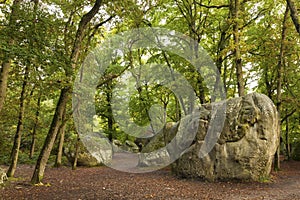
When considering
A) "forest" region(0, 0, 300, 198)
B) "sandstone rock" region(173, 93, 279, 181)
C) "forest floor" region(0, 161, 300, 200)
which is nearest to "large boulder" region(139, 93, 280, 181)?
"sandstone rock" region(173, 93, 279, 181)

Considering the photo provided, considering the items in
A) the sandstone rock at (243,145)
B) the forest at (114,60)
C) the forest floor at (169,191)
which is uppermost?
the forest at (114,60)

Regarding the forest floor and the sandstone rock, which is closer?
the forest floor

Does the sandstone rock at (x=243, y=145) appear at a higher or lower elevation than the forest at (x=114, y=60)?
lower

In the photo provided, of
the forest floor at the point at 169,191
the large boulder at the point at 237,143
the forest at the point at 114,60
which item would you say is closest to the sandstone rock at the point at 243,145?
the large boulder at the point at 237,143

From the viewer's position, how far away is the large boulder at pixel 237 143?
32.2ft

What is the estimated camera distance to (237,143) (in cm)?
1000

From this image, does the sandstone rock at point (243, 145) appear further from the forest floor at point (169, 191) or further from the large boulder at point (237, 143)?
the forest floor at point (169, 191)

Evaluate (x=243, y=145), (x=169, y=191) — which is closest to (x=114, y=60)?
(x=243, y=145)

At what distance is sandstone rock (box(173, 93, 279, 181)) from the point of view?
979 centimetres

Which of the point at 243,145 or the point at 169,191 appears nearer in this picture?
the point at 169,191

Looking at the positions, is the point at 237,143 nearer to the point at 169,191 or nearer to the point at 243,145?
the point at 243,145

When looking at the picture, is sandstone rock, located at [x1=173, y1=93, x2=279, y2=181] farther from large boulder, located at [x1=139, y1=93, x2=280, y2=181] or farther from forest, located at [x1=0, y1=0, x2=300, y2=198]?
forest, located at [x1=0, y1=0, x2=300, y2=198]

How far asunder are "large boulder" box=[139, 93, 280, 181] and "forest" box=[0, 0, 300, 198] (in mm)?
1934

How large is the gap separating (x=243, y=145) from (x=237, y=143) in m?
0.24
